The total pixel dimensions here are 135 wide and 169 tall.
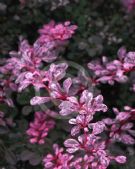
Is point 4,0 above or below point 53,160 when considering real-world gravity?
above

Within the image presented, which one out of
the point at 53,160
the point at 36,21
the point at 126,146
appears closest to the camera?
the point at 53,160

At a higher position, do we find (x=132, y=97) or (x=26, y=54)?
(x=26, y=54)

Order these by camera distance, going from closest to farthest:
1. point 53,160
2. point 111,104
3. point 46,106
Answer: point 53,160 < point 46,106 < point 111,104

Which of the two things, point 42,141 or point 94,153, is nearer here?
point 94,153

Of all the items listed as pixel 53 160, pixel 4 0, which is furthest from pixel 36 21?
pixel 53 160

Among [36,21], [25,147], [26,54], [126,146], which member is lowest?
[126,146]

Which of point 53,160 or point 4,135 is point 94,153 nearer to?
point 53,160

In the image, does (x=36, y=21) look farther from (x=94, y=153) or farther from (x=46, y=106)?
(x=94, y=153)

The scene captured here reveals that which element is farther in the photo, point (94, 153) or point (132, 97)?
point (132, 97)

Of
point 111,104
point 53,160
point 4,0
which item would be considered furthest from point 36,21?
point 53,160
